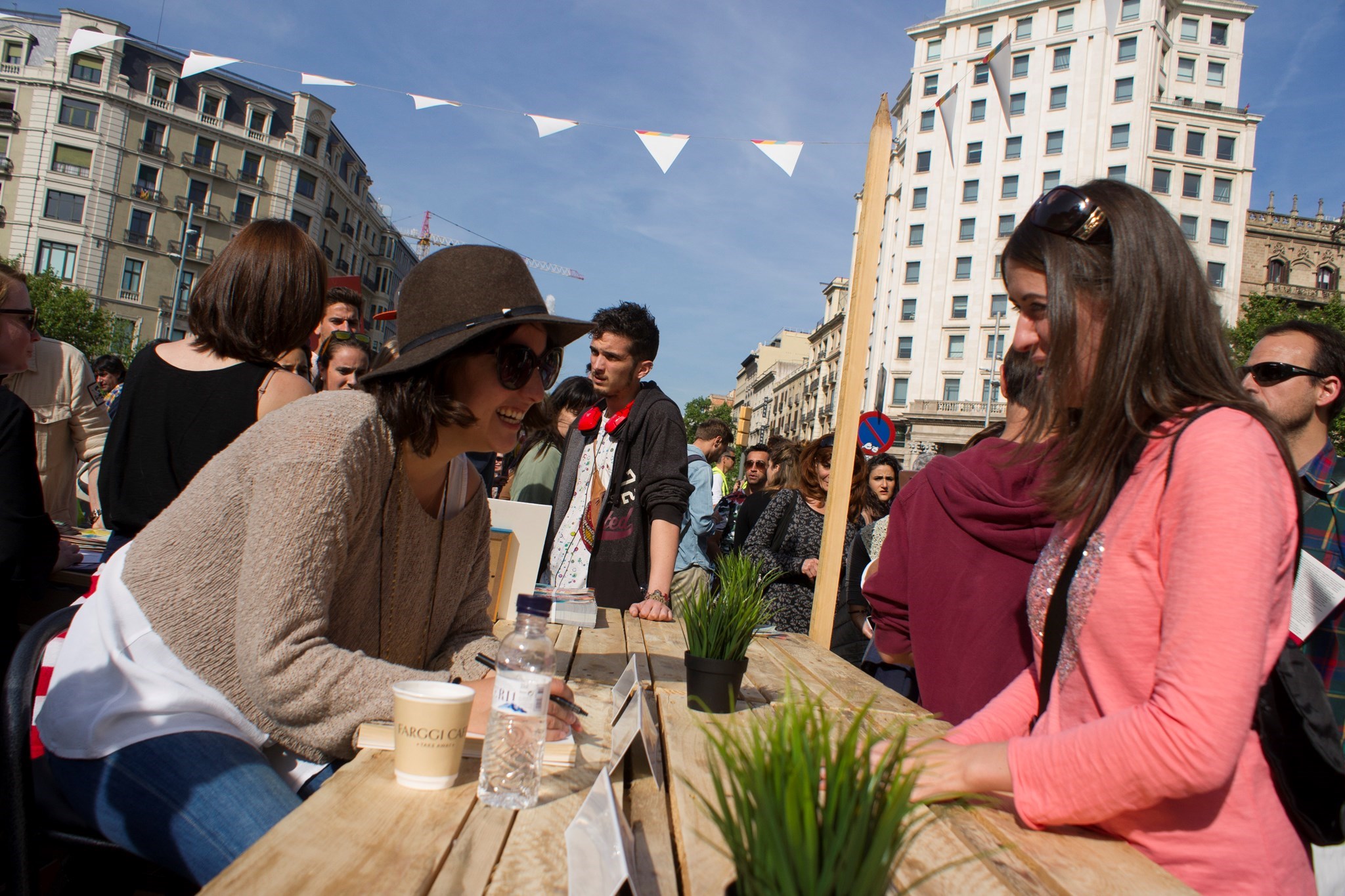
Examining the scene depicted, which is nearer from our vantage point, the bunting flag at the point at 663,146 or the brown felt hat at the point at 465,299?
the brown felt hat at the point at 465,299

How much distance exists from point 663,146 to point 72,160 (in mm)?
49468

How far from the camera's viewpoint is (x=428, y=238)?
89.2 meters

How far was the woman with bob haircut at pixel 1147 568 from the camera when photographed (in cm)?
103

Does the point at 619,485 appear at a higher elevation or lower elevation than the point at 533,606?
higher

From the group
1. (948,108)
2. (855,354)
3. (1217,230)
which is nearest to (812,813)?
(855,354)

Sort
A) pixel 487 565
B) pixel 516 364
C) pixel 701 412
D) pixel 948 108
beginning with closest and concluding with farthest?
pixel 516 364 → pixel 487 565 → pixel 948 108 → pixel 701 412

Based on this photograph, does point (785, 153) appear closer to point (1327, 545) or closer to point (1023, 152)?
point (1327, 545)

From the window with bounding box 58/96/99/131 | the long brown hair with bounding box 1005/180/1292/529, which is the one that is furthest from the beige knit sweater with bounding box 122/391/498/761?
the window with bounding box 58/96/99/131

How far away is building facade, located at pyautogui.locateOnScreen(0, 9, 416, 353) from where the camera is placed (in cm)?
4206

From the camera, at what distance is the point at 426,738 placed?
3.96 ft

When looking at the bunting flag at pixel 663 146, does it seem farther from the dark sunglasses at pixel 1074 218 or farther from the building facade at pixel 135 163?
the building facade at pixel 135 163

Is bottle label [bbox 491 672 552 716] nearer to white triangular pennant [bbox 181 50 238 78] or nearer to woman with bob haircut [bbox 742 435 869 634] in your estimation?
woman with bob haircut [bbox 742 435 869 634]

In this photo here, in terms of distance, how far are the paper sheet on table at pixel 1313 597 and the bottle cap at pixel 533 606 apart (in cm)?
168

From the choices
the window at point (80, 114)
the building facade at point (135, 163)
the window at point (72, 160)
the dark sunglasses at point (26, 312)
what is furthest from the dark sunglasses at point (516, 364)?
the window at point (80, 114)
